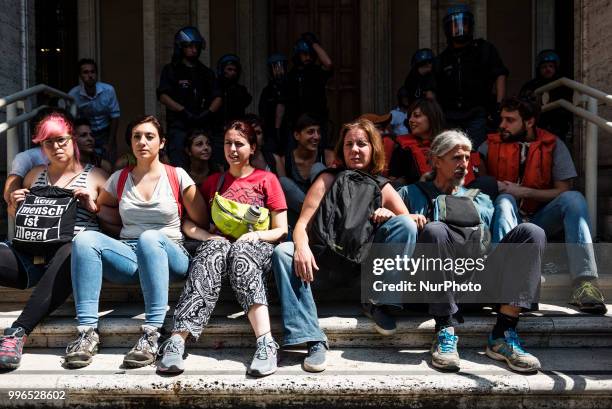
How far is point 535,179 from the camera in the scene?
417 cm

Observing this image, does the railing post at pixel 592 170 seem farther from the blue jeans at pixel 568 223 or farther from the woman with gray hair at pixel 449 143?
the woman with gray hair at pixel 449 143

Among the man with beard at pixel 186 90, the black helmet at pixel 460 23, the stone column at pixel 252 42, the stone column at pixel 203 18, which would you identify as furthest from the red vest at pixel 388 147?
the stone column at pixel 203 18

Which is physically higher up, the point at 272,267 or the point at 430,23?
the point at 430,23

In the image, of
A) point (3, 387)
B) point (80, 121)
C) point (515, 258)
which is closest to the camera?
point (3, 387)

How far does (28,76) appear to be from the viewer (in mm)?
5586

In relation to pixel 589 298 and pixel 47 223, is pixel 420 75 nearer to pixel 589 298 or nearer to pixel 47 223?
pixel 589 298

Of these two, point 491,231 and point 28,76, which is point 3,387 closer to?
point 491,231

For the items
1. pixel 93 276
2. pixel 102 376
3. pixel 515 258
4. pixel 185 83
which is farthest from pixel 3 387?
pixel 185 83

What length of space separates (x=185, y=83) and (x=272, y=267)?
2936mm

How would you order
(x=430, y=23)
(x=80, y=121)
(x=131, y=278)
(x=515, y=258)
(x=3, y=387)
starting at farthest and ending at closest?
(x=430, y=23) < (x=80, y=121) < (x=131, y=278) < (x=515, y=258) < (x=3, y=387)

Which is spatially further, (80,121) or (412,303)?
(80,121)

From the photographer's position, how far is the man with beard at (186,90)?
5.72 metres

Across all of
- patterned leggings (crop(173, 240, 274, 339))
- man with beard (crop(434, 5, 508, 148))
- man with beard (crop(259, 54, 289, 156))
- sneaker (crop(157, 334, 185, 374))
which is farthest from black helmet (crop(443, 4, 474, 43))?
sneaker (crop(157, 334, 185, 374))

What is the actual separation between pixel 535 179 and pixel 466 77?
4.62ft
